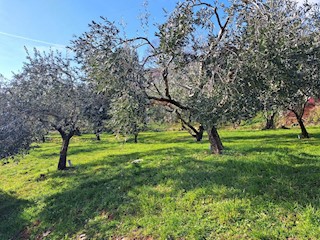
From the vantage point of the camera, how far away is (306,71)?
23.8 feet

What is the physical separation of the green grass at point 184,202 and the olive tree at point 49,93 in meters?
4.27

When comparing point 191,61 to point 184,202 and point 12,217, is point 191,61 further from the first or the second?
point 12,217

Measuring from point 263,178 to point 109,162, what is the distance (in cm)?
1347

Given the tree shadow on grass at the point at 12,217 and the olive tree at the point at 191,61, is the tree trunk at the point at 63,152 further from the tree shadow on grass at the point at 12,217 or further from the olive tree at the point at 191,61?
the olive tree at the point at 191,61

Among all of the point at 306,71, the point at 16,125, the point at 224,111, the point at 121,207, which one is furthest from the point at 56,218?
the point at 306,71

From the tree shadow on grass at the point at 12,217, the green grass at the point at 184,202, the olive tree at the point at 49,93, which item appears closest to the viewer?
the green grass at the point at 184,202

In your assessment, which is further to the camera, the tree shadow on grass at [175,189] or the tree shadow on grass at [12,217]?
the tree shadow on grass at [12,217]

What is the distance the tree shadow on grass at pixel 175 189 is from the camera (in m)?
9.53

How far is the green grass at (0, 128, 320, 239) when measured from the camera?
8.12m

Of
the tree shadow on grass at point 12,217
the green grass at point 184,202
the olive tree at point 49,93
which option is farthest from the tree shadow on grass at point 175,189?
the olive tree at point 49,93

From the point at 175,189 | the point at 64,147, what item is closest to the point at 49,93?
the point at 64,147

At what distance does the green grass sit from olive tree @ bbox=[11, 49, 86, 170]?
4272 mm

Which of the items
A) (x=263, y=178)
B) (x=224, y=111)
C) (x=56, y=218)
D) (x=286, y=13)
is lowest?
(x=56, y=218)

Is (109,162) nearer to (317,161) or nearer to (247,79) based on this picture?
(317,161)
